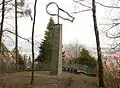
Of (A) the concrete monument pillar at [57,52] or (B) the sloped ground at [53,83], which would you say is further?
(A) the concrete monument pillar at [57,52]

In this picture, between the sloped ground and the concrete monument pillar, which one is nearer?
the sloped ground

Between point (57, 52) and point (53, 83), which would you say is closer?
point (53, 83)

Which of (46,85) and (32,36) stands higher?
(32,36)

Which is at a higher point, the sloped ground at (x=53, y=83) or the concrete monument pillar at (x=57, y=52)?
the concrete monument pillar at (x=57, y=52)

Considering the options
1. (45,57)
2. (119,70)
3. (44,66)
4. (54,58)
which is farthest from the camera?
(45,57)

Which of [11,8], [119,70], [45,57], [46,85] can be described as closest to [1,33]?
[11,8]

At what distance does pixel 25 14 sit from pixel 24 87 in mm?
Answer: 5019

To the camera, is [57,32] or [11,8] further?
[57,32]

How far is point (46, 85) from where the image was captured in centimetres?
2003

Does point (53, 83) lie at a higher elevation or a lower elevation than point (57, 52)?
lower

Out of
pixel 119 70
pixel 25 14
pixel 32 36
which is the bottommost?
pixel 119 70

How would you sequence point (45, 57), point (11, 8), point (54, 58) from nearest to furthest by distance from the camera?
point (11, 8), point (54, 58), point (45, 57)

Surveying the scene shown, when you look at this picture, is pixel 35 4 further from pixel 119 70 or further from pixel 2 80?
pixel 119 70

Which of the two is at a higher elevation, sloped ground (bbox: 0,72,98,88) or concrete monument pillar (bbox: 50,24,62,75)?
concrete monument pillar (bbox: 50,24,62,75)
